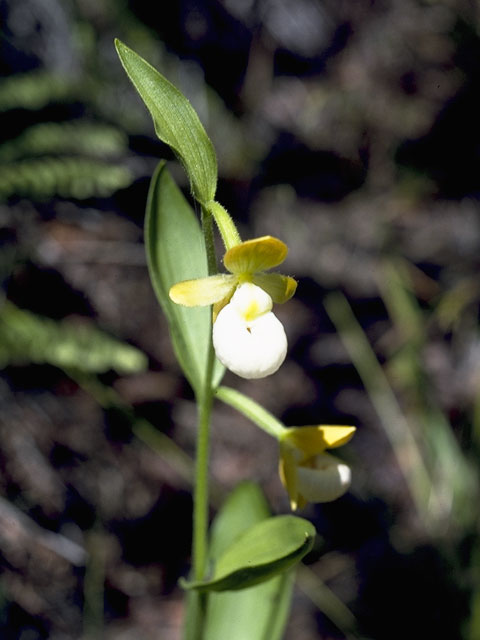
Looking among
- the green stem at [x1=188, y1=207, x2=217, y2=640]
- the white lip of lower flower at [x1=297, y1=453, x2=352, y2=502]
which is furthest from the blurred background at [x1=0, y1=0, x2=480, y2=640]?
the white lip of lower flower at [x1=297, y1=453, x2=352, y2=502]

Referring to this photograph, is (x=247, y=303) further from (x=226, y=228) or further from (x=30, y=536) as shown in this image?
(x=30, y=536)

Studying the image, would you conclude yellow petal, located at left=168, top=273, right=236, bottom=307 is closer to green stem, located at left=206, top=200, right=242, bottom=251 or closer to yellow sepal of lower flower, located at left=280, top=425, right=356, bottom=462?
green stem, located at left=206, top=200, right=242, bottom=251

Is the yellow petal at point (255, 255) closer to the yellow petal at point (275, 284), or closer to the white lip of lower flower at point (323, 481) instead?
the yellow petal at point (275, 284)

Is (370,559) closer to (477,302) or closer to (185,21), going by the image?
(477,302)

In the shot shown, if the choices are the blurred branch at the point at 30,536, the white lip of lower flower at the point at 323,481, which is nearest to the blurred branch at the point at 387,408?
the white lip of lower flower at the point at 323,481

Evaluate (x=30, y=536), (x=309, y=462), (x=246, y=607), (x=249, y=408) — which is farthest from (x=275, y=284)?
(x=30, y=536)
